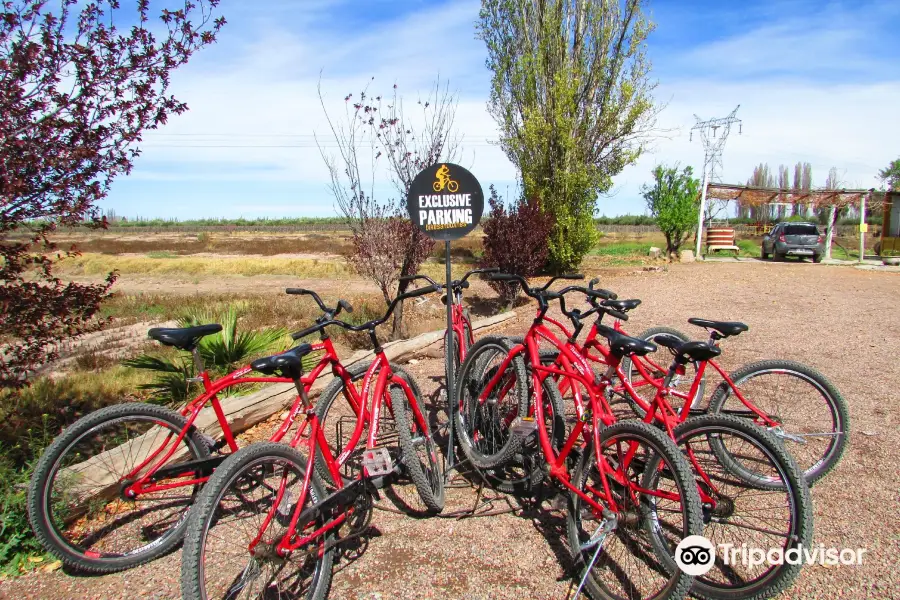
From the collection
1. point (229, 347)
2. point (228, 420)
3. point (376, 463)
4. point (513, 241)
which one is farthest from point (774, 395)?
point (513, 241)

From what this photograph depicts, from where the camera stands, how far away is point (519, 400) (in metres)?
3.64

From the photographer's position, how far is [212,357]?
20.3ft

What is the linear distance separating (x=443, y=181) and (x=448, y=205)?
0.57ft

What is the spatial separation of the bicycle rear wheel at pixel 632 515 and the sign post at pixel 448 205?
1.41 m

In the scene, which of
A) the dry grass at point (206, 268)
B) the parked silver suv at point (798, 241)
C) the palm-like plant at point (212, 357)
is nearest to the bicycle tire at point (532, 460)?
the palm-like plant at point (212, 357)

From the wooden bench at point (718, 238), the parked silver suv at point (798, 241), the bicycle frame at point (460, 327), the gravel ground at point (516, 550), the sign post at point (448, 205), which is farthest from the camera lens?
the wooden bench at point (718, 238)

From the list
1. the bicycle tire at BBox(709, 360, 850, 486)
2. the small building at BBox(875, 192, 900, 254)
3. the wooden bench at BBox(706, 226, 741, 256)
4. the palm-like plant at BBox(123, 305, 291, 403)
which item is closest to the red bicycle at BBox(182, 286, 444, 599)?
the bicycle tire at BBox(709, 360, 850, 486)

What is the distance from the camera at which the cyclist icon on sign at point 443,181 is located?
4.19 m

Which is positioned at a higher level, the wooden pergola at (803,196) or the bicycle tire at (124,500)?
the wooden pergola at (803,196)

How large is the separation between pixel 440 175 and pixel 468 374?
1.46 m

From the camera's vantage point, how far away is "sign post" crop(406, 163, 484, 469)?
4168 millimetres

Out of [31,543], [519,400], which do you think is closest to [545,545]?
[519,400]

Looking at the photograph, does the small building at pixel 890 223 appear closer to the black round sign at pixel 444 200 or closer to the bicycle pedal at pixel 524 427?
the black round sign at pixel 444 200

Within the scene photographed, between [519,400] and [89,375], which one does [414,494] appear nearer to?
[519,400]
